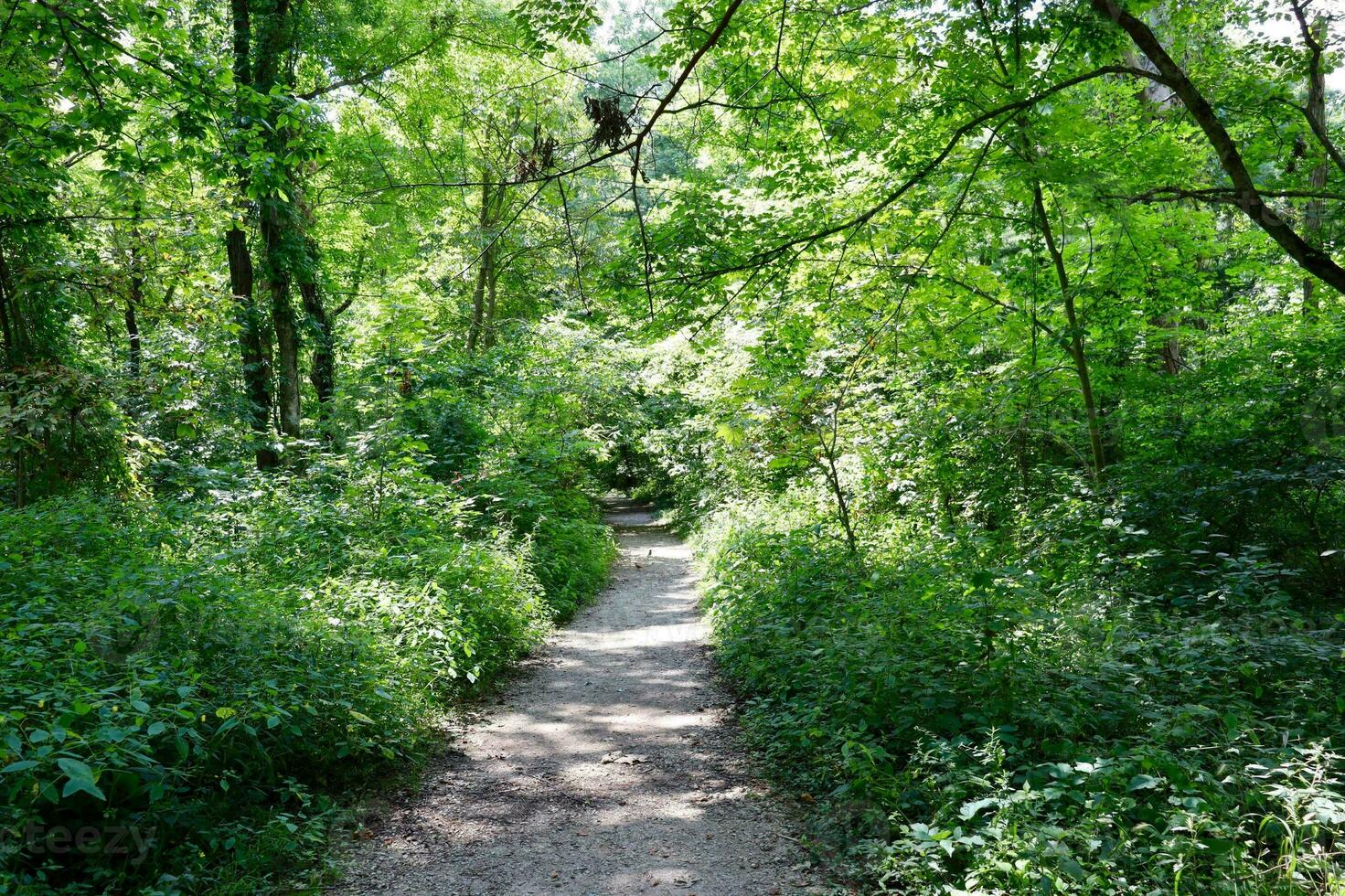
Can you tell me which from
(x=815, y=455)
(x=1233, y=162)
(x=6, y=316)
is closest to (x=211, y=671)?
(x=6, y=316)

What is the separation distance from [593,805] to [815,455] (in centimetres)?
501

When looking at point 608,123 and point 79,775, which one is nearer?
point 79,775

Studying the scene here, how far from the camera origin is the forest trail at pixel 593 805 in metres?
4.09

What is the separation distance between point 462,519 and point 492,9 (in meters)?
10.6

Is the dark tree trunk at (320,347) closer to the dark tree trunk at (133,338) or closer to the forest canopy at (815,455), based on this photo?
the forest canopy at (815,455)

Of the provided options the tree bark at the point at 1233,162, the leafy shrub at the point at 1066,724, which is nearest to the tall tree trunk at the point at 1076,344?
the leafy shrub at the point at 1066,724

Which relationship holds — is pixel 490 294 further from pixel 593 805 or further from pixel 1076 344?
pixel 593 805

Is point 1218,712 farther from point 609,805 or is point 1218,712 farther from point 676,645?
point 676,645

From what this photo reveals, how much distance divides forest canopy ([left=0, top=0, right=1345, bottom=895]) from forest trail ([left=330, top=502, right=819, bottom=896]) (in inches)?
13.6

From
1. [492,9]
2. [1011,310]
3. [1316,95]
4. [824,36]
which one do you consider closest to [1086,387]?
[1011,310]

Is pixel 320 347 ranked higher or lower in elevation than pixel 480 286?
lower

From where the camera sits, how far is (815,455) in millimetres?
8984

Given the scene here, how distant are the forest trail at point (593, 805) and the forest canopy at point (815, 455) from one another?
345 millimetres

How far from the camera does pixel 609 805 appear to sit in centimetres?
501
